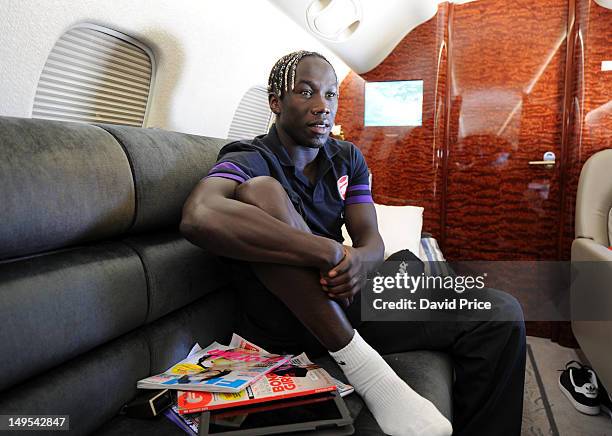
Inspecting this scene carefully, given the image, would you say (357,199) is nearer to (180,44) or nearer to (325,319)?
(325,319)

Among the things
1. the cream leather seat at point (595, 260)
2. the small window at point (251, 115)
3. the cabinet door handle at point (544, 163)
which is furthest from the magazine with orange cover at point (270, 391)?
the cabinet door handle at point (544, 163)

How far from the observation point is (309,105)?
5.82 feet

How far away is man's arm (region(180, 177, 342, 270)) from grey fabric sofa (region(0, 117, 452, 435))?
0.61ft

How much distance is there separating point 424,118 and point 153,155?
10.1 ft

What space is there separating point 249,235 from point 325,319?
0.34 m

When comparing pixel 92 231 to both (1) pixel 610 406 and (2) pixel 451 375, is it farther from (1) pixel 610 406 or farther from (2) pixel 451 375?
(1) pixel 610 406

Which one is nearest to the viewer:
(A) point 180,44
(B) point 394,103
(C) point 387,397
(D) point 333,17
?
(C) point 387,397

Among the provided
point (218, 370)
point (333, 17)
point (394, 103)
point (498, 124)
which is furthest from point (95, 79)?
point (498, 124)

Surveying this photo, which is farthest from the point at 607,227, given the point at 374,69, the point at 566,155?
the point at 374,69

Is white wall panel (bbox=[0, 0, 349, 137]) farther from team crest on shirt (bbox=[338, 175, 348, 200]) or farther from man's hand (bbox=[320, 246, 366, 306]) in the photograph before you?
man's hand (bbox=[320, 246, 366, 306])

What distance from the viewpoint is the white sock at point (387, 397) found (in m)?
1.17

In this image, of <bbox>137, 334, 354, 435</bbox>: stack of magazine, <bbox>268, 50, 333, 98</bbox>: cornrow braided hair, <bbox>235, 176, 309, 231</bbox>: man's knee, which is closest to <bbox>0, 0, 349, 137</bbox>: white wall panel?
<bbox>268, 50, 333, 98</bbox>: cornrow braided hair

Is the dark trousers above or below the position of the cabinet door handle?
below

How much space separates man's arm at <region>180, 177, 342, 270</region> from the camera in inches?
50.3
